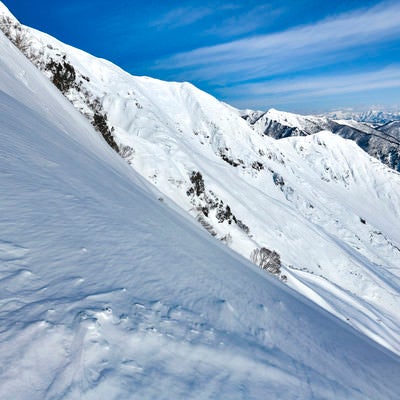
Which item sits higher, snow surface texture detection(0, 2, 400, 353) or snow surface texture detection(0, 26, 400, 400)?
snow surface texture detection(0, 2, 400, 353)

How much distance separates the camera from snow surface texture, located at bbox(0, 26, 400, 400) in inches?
79.6

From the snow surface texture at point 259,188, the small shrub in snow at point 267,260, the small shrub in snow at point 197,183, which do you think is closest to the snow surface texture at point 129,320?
the snow surface texture at point 259,188


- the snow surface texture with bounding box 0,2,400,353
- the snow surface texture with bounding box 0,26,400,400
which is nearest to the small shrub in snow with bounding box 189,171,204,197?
the snow surface texture with bounding box 0,2,400,353

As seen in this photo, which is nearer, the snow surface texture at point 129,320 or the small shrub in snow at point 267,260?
the snow surface texture at point 129,320

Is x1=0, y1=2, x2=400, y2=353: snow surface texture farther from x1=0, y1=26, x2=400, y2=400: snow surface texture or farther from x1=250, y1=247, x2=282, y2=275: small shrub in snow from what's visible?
x1=0, y1=26, x2=400, y2=400: snow surface texture

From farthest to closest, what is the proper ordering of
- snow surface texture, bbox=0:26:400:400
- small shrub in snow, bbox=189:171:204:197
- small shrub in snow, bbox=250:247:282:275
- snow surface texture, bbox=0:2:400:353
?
small shrub in snow, bbox=189:171:204:197
snow surface texture, bbox=0:2:400:353
small shrub in snow, bbox=250:247:282:275
snow surface texture, bbox=0:26:400:400

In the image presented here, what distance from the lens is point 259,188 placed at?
6762 centimetres

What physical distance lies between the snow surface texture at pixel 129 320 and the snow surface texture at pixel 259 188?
1444cm

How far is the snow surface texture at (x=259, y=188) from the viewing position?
89.6 feet

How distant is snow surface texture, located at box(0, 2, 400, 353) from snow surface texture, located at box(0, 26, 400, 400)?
47.4ft

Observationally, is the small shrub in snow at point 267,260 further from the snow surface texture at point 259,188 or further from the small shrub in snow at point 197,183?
the small shrub in snow at point 197,183

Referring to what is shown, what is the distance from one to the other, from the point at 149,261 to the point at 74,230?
1038mm

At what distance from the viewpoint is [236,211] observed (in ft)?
129

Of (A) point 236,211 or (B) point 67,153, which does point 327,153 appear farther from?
(B) point 67,153
